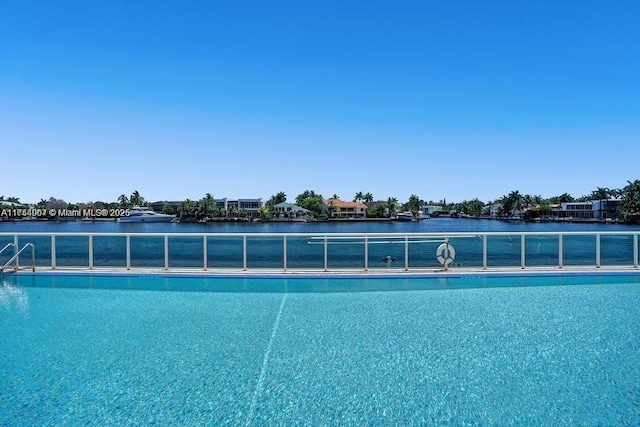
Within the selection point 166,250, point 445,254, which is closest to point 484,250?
point 445,254

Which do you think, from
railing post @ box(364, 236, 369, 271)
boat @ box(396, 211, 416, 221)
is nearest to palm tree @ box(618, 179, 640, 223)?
boat @ box(396, 211, 416, 221)

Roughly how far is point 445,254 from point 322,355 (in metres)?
4.40

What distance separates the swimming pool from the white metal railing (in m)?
1.09

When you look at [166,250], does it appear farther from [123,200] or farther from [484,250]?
[123,200]

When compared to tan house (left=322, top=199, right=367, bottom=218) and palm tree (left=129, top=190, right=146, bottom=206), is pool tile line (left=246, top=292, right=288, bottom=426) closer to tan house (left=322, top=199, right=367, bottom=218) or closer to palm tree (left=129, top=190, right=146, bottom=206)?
tan house (left=322, top=199, right=367, bottom=218)

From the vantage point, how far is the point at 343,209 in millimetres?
87000

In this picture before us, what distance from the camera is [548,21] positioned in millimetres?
11461

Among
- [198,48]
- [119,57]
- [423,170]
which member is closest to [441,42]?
[198,48]

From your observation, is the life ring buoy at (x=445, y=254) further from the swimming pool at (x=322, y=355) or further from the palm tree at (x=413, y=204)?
the palm tree at (x=413, y=204)

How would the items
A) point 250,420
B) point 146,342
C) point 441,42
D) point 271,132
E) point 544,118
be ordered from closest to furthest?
point 250,420 < point 146,342 < point 441,42 < point 544,118 < point 271,132

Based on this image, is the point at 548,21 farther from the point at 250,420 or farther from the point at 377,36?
the point at 250,420

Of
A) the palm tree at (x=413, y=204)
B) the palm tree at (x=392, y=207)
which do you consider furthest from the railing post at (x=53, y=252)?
the palm tree at (x=413, y=204)

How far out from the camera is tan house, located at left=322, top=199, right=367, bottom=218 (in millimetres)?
84875

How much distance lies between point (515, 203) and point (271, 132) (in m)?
91.0
